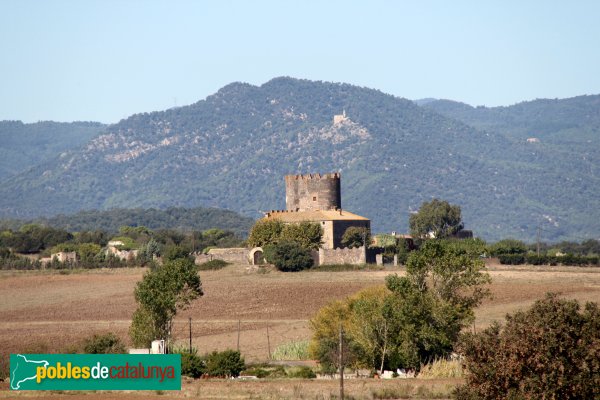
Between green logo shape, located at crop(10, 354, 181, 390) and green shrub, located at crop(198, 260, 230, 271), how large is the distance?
188 ft

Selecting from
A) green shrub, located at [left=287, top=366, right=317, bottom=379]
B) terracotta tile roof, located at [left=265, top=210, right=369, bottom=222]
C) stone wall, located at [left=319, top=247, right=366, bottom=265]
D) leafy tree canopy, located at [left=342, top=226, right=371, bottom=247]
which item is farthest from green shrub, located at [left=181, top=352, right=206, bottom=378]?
terracotta tile roof, located at [left=265, top=210, right=369, bottom=222]

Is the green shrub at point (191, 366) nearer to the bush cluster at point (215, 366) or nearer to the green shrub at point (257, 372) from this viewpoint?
the bush cluster at point (215, 366)

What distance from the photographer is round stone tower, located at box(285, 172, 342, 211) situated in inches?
4353

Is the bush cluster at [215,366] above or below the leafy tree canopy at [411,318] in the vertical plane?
below

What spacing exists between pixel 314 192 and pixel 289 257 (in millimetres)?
19042

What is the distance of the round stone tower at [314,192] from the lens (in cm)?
11056

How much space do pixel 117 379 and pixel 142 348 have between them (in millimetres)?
11716

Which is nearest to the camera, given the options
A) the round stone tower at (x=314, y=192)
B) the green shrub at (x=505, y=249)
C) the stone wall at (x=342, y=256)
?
the stone wall at (x=342, y=256)

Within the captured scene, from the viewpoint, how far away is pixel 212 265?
317 ft

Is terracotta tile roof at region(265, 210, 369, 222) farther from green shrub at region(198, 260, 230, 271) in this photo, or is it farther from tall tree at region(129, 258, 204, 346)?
tall tree at region(129, 258, 204, 346)

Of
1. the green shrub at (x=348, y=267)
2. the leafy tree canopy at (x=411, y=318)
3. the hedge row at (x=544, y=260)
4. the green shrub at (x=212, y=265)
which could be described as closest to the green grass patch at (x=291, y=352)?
the leafy tree canopy at (x=411, y=318)

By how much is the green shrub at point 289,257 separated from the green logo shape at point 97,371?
53.8 meters

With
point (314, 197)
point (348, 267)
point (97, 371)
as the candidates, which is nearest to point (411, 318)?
point (97, 371)

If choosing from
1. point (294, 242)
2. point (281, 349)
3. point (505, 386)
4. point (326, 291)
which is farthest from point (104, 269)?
point (505, 386)
